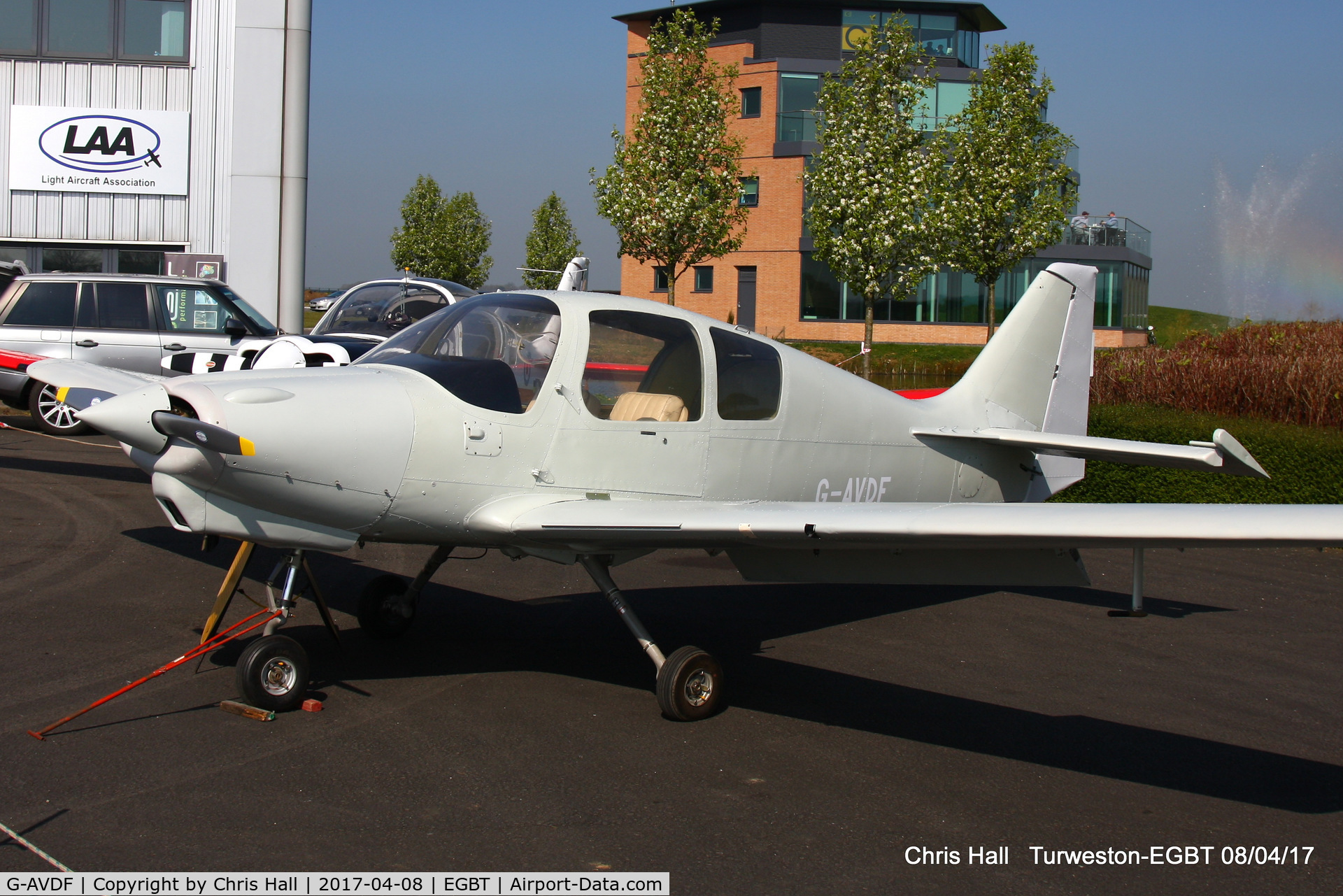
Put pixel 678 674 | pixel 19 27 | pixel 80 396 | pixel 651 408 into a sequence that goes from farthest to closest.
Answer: pixel 19 27 → pixel 80 396 → pixel 651 408 → pixel 678 674

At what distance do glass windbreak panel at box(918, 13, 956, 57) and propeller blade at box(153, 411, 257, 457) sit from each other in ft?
146

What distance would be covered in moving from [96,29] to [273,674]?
1777cm

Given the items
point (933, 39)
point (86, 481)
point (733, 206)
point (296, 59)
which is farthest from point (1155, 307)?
point (86, 481)

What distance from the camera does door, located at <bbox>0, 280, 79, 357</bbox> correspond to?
495 inches

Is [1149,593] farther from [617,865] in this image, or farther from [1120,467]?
[617,865]

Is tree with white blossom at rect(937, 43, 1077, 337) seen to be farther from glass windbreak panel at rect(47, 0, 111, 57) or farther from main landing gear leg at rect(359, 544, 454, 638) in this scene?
main landing gear leg at rect(359, 544, 454, 638)

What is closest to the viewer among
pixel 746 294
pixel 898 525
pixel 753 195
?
pixel 898 525

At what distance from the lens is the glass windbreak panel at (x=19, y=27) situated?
60.9 ft

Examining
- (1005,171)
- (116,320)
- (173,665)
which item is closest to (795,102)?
(1005,171)

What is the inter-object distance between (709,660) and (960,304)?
4077cm

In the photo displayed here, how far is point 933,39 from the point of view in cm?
4591

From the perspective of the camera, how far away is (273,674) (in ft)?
17.0

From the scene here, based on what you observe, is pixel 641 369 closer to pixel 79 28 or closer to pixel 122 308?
pixel 122 308
